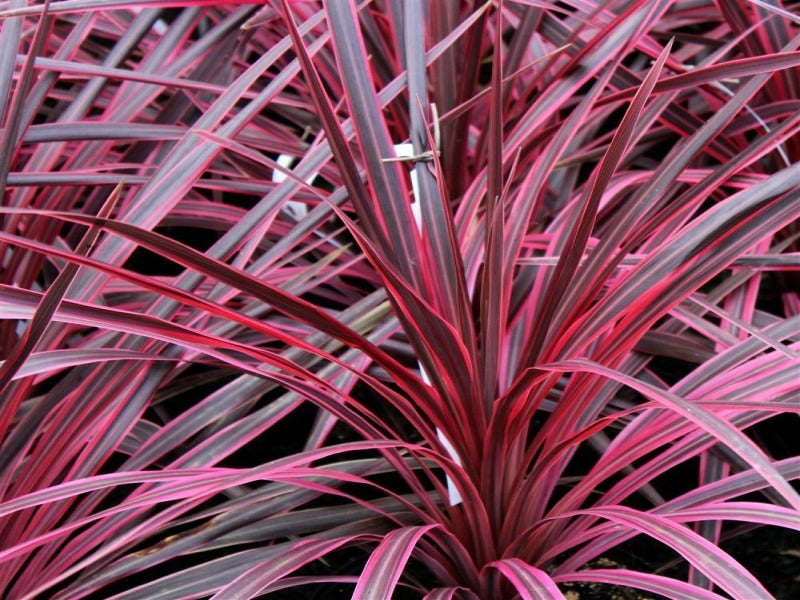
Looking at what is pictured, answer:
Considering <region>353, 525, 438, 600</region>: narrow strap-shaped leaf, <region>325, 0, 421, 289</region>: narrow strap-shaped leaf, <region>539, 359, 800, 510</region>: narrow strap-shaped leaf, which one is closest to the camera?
<region>539, 359, 800, 510</region>: narrow strap-shaped leaf

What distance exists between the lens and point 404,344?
104 cm

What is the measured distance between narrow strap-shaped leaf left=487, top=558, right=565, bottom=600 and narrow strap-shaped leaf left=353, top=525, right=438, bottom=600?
74 mm

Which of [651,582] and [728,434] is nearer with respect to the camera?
[728,434]

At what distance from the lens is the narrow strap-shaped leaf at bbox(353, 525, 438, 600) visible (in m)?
0.65

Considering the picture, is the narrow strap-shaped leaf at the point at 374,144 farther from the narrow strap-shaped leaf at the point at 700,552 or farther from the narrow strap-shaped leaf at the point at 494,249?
the narrow strap-shaped leaf at the point at 700,552

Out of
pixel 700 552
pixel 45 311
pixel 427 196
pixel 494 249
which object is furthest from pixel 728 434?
pixel 45 311

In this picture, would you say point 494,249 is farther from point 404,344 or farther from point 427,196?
point 404,344

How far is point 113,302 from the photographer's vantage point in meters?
1.08

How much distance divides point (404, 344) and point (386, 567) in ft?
1.29

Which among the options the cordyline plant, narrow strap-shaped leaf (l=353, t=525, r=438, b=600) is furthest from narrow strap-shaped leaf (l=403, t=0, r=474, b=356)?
narrow strap-shaped leaf (l=353, t=525, r=438, b=600)

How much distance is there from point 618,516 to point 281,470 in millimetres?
266

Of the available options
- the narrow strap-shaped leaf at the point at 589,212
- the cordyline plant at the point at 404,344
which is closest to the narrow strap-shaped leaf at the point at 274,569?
the cordyline plant at the point at 404,344

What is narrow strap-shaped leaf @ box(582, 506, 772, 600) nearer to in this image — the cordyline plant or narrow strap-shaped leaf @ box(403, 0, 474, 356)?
the cordyline plant

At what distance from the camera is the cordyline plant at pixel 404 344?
2.32 ft
